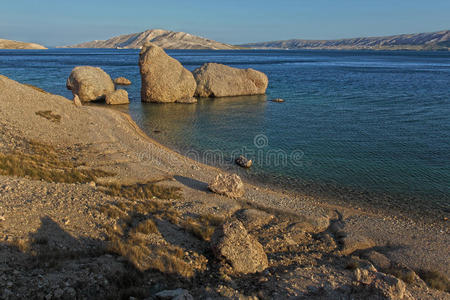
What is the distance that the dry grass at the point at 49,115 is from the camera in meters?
26.6

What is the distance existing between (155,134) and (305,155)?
14.1 m

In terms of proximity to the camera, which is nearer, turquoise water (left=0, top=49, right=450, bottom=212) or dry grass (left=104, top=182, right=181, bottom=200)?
dry grass (left=104, top=182, right=181, bottom=200)

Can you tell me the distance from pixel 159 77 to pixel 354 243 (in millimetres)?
37414

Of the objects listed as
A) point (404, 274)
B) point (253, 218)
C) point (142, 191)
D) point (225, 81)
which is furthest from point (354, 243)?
point (225, 81)

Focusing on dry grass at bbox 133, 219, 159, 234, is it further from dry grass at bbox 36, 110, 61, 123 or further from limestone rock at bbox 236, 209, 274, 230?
dry grass at bbox 36, 110, 61, 123

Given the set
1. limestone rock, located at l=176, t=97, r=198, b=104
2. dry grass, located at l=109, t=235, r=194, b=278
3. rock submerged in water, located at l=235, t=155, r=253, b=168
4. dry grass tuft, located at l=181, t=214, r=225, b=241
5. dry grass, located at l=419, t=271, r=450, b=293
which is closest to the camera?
dry grass, located at l=109, t=235, r=194, b=278

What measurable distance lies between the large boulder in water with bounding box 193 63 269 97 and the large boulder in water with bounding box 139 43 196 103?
4.33 m

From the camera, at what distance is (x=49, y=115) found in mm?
27188

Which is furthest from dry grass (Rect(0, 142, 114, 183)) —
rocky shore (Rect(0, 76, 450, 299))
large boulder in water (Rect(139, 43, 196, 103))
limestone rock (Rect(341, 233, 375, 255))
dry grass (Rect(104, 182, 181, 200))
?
large boulder in water (Rect(139, 43, 196, 103))

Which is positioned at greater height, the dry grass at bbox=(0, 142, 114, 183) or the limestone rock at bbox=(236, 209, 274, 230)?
the dry grass at bbox=(0, 142, 114, 183)

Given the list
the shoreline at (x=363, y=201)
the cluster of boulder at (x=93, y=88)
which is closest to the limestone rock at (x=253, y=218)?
the shoreline at (x=363, y=201)

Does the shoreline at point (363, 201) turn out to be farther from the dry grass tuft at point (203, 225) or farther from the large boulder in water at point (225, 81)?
the large boulder in water at point (225, 81)

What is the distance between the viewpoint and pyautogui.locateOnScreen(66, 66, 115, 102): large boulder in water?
43188mm

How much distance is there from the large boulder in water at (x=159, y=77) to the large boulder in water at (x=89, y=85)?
18.6ft
